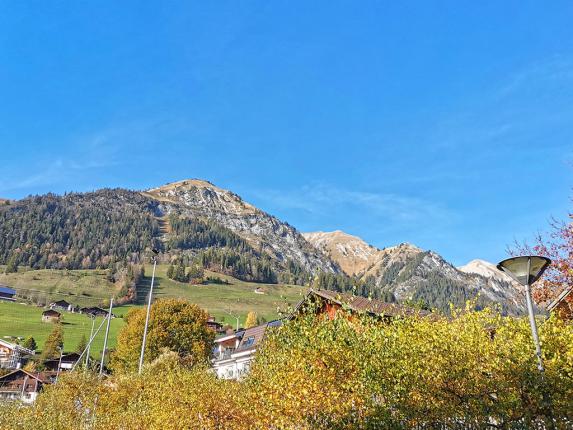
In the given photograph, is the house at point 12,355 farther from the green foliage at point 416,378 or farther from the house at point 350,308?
the green foliage at point 416,378

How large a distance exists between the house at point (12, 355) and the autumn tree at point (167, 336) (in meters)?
42.4

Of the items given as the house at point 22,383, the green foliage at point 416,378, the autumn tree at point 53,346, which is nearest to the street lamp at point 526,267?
the green foliage at point 416,378

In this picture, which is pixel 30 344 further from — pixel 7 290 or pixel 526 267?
pixel 526 267

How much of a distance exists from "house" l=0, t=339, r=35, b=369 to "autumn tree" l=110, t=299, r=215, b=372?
1669 inches

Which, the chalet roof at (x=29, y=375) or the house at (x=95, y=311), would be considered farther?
the house at (x=95, y=311)

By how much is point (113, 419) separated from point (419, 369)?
1963cm

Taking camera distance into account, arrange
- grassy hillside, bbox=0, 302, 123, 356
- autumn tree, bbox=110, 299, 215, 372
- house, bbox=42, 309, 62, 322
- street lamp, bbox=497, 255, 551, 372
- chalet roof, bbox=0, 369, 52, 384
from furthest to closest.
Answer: house, bbox=42, 309, 62, 322, grassy hillside, bbox=0, 302, 123, 356, chalet roof, bbox=0, 369, 52, 384, autumn tree, bbox=110, 299, 215, 372, street lamp, bbox=497, 255, 551, 372

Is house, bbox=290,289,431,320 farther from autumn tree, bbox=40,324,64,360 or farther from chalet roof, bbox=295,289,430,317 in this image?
autumn tree, bbox=40,324,64,360

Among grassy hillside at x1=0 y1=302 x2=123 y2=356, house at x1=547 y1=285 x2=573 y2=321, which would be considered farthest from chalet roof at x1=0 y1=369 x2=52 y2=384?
house at x1=547 y1=285 x2=573 y2=321

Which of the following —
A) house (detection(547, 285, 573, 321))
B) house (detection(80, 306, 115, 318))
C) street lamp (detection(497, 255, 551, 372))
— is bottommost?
house (detection(80, 306, 115, 318))

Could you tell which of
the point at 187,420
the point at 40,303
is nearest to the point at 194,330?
the point at 187,420

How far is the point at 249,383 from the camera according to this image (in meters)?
17.7

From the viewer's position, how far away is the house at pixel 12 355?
374ft

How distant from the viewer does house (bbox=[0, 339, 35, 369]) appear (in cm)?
11394
